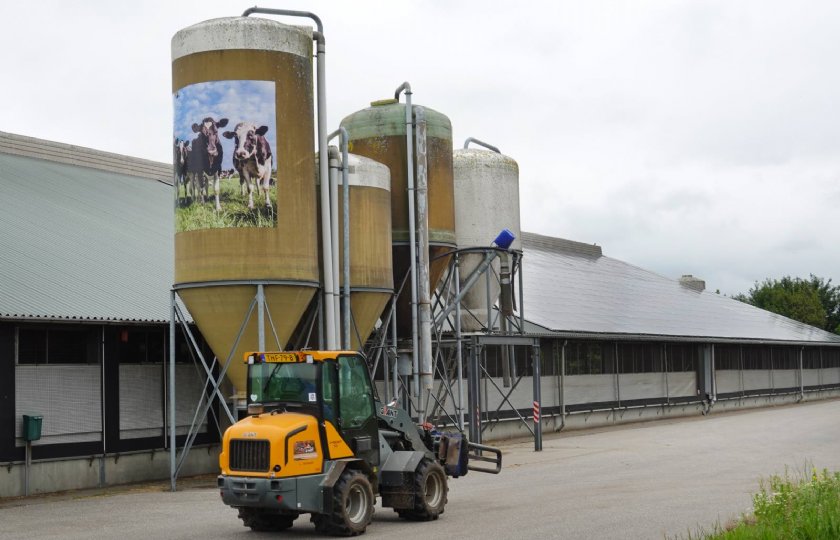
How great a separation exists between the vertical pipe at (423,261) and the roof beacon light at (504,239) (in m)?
3.21

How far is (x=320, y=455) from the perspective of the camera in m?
15.0

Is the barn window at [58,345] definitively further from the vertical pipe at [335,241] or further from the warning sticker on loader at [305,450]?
the warning sticker on loader at [305,450]

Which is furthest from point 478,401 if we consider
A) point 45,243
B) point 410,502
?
point 410,502

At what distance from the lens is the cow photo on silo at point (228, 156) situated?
73.9 feet

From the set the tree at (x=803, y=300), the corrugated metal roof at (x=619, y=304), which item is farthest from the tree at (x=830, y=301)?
the corrugated metal roof at (x=619, y=304)

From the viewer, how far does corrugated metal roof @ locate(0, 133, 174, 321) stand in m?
23.7

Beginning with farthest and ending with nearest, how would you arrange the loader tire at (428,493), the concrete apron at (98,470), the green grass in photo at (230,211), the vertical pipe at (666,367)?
the vertical pipe at (666,367), the green grass in photo at (230,211), the concrete apron at (98,470), the loader tire at (428,493)

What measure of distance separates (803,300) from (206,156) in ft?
316

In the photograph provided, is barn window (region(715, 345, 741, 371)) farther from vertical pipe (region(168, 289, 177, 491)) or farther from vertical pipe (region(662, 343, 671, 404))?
vertical pipe (region(168, 289, 177, 491))

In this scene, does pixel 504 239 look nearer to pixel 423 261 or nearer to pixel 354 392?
pixel 423 261

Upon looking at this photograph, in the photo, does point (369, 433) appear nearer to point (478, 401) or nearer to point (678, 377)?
point (478, 401)

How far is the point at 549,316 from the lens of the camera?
42688 millimetres

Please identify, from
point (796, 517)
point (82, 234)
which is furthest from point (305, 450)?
point (82, 234)

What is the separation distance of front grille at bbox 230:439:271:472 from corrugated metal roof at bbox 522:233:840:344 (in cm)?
2605
